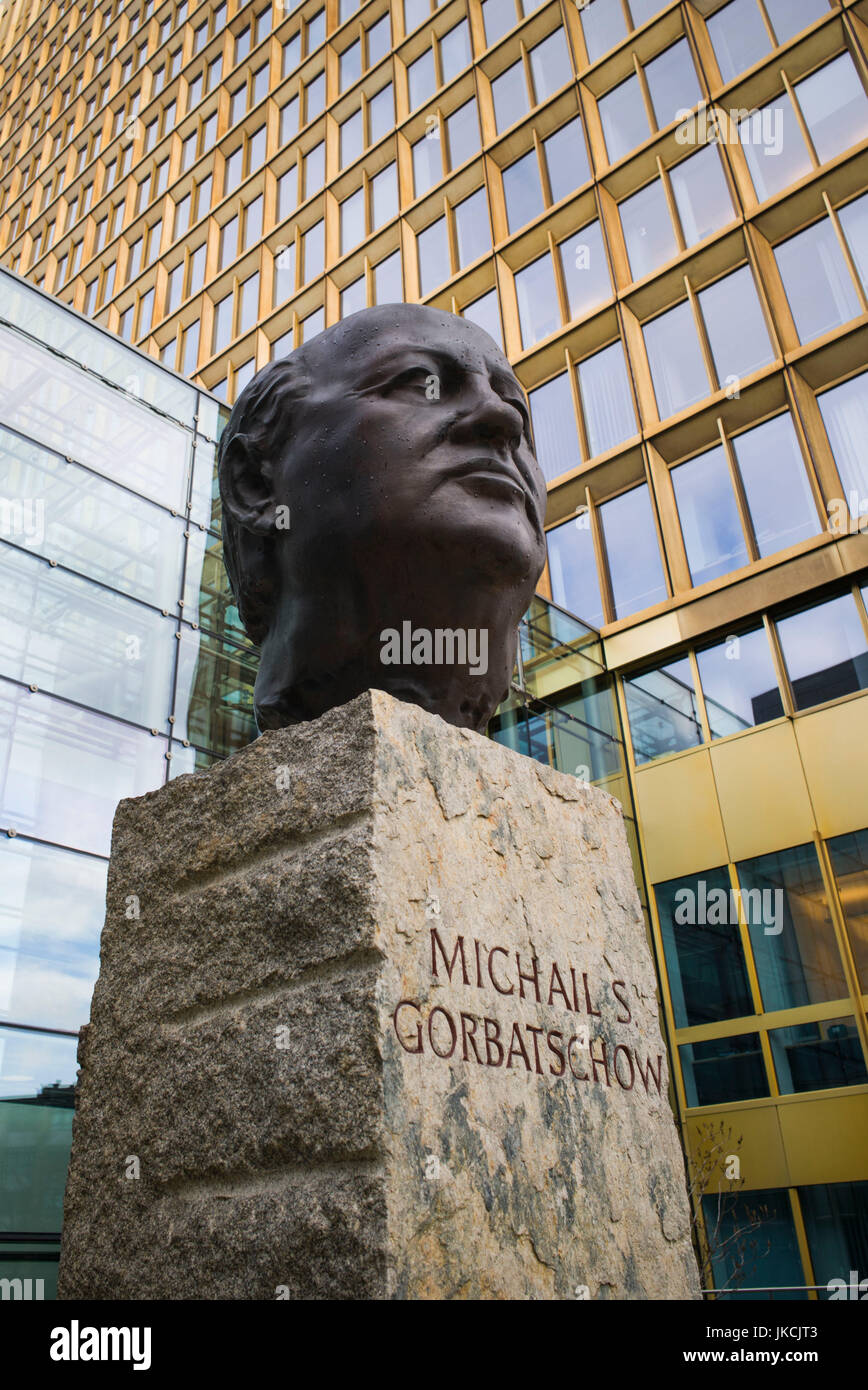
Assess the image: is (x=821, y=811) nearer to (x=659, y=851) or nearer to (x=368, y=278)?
(x=659, y=851)

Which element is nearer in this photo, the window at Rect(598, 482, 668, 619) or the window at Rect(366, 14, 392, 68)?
the window at Rect(598, 482, 668, 619)

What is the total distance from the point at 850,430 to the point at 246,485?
45.4 ft

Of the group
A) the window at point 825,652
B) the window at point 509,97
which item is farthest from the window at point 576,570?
the window at point 509,97

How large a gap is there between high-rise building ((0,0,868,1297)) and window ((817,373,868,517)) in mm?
42

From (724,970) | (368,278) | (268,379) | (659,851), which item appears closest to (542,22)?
(368,278)

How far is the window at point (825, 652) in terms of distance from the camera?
1397cm

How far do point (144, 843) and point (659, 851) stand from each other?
1302 cm

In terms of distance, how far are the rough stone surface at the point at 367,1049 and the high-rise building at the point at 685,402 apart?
7.79 meters

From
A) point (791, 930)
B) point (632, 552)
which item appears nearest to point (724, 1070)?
point (791, 930)

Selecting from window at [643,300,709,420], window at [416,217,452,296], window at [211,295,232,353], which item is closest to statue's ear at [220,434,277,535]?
window at [643,300,709,420]

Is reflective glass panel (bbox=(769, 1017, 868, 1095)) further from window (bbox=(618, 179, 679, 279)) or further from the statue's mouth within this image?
window (bbox=(618, 179, 679, 279))

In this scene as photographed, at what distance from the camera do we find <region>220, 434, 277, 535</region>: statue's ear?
346cm

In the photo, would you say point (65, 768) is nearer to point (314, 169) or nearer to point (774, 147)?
point (774, 147)

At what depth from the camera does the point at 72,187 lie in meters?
32.9
